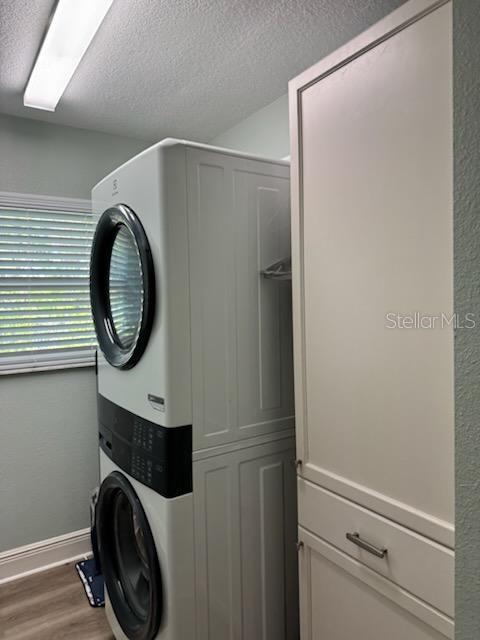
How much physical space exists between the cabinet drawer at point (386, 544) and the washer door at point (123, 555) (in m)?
0.65

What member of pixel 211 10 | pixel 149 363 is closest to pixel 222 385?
pixel 149 363

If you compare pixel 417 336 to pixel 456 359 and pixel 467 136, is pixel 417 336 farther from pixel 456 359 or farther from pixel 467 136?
pixel 467 136

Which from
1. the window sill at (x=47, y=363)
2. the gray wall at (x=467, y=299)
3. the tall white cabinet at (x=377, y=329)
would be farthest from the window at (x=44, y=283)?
the gray wall at (x=467, y=299)

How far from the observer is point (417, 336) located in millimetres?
1046

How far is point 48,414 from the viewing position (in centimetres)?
255

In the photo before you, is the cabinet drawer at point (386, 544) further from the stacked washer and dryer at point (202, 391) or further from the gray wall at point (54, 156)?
the gray wall at point (54, 156)

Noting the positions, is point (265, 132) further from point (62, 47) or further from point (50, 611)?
point (50, 611)

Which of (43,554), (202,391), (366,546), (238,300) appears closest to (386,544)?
(366,546)

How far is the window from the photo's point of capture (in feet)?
7.97

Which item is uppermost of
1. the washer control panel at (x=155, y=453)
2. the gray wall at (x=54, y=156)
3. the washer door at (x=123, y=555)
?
the gray wall at (x=54, y=156)

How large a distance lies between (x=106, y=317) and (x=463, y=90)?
1527mm

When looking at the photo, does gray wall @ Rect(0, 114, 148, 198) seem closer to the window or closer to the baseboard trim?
the window

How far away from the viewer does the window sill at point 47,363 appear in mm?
2416

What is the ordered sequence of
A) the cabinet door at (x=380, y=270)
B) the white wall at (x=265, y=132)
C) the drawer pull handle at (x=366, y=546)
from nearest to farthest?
the cabinet door at (x=380, y=270), the drawer pull handle at (x=366, y=546), the white wall at (x=265, y=132)
